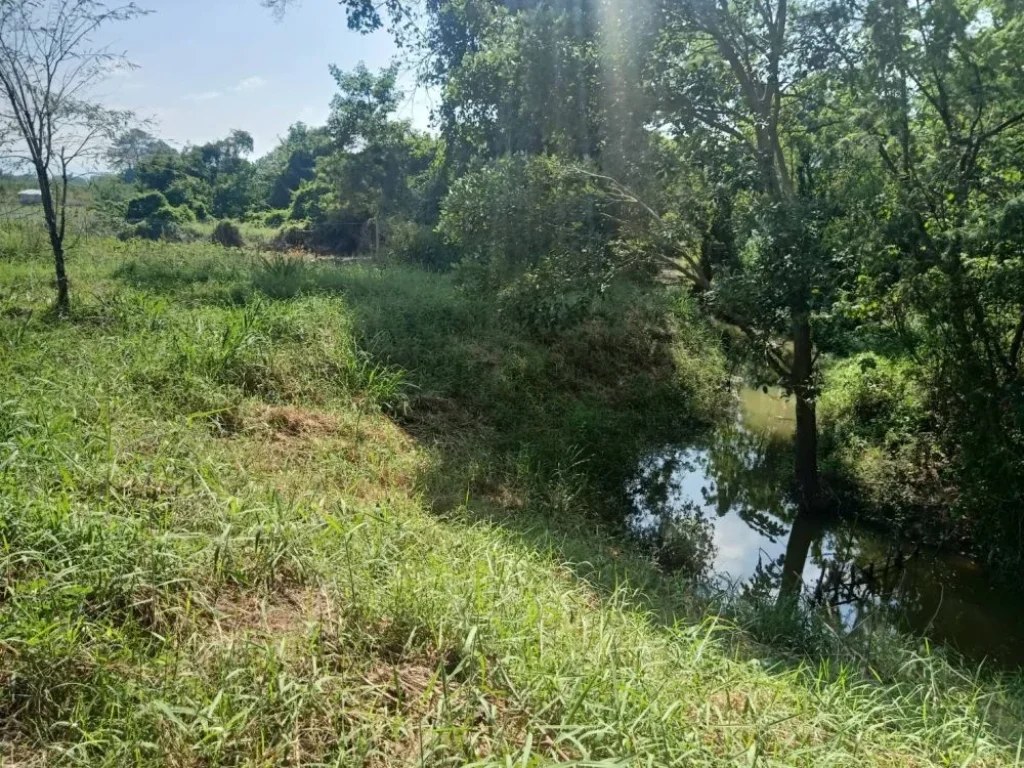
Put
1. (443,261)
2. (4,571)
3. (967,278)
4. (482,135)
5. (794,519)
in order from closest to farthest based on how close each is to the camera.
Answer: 1. (4,571)
2. (967,278)
3. (794,519)
4. (482,135)
5. (443,261)

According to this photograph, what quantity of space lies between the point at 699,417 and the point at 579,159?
3.90 meters

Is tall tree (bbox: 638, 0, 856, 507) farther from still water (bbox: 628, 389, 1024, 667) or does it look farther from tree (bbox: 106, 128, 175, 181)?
tree (bbox: 106, 128, 175, 181)

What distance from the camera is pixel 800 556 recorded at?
20.5ft

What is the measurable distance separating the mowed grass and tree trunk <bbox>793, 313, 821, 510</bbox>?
2.22 m

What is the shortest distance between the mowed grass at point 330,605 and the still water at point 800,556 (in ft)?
2.96

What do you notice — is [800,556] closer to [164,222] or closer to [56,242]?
[56,242]

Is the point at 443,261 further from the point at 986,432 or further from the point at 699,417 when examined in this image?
the point at 986,432

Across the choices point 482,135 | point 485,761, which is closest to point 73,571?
point 485,761

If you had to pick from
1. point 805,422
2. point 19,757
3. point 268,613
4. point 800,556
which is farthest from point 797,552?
point 19,757

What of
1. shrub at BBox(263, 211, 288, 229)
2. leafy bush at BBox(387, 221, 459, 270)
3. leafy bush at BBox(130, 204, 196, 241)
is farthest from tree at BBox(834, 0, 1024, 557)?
shrub at BBox(263, 211, 288, 229)

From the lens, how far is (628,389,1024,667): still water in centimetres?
507

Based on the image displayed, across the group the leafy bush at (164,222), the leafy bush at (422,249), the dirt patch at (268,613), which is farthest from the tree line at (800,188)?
the leafy bush at (164,222)

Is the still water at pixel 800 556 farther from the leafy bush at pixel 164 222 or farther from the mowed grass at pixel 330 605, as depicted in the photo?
the leafy bush at pixel 164 222

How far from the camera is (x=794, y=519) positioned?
688 cm
